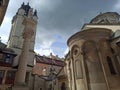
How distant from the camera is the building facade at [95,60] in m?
12.4

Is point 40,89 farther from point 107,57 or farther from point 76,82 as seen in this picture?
point 107,57

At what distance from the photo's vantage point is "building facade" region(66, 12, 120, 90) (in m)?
12.4

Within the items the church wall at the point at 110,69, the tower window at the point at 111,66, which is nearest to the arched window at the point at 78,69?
the church wall at the point at 110,69

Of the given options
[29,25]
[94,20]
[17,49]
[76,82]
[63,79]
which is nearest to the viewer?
[76,82]

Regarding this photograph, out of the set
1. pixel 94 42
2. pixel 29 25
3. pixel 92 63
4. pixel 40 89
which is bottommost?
pixel 40 89

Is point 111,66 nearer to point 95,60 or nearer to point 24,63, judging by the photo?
point 95,60

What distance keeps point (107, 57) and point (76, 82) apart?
4867 millimetres

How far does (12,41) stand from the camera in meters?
29.0

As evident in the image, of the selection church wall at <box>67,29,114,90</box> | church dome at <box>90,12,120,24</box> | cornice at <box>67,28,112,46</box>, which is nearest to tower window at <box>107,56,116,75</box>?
church wall at <box>67,29,114,90</box>

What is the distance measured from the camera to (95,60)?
13570 millimetres

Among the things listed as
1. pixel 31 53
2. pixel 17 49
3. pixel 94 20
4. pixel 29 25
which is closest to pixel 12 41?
pixel 17 49

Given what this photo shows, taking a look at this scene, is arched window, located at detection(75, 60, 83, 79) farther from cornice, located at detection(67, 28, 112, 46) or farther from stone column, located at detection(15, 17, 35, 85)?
stone column, located at detection(15, 17, 35, 85)

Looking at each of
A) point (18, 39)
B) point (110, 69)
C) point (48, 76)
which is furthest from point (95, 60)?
point (18, 39)

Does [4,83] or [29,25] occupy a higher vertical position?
[29,25]
